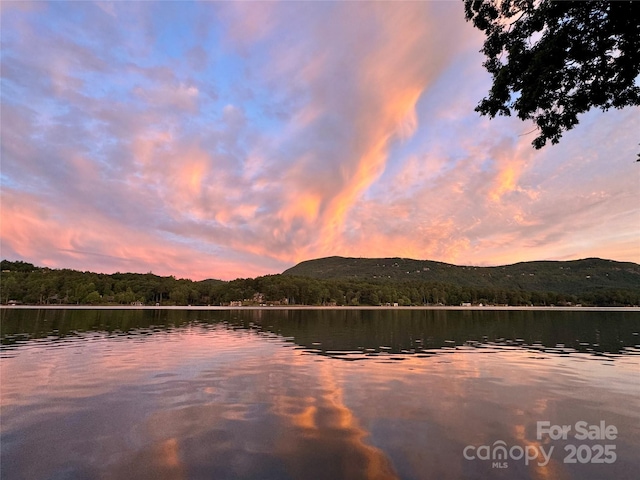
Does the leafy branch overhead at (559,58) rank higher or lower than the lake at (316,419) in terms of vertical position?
higher

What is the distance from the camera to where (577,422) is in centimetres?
1416

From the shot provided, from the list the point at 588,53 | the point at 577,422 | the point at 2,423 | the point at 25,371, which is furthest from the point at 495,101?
the point at 25,371

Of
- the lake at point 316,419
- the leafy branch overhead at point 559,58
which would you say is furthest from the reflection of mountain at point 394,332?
the leafy branch overhead at point 559,58

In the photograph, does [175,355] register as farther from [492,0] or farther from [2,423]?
[492,0]

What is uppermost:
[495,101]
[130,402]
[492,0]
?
[492,0]

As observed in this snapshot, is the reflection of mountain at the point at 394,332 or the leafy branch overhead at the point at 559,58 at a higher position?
the leafy branch overhead at the point at 559,58

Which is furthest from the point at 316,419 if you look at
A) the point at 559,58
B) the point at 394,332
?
the point at 394,332

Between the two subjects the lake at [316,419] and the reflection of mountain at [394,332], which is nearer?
the lake at [316,419]

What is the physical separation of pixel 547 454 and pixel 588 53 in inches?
593

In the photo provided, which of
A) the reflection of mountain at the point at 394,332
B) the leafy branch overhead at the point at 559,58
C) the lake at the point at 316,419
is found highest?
the leafy branch overhead at the point at 559,58

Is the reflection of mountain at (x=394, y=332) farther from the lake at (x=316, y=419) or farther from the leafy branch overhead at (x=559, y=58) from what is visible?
Result: the leafy branch overhead at (x=559, y=58)

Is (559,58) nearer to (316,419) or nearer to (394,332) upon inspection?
(316,419)

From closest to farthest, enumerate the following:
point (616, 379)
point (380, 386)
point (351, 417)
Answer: point (351, 417) < point (380, 386) < point (616, 379)

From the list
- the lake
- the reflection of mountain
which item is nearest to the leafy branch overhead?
the lake
